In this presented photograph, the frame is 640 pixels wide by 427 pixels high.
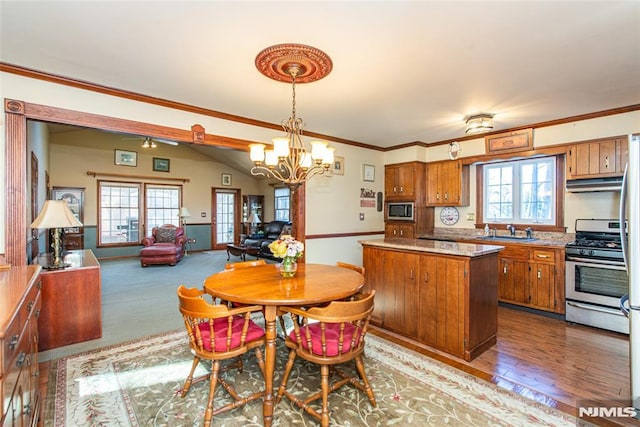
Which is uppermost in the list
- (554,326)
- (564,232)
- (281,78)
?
(281,78)

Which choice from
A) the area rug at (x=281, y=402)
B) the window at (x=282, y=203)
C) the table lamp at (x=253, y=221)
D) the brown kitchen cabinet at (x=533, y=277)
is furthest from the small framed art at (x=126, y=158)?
the brown kitchen cabinet at (x=533, y=277)

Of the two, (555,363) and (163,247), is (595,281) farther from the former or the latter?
(163,247)

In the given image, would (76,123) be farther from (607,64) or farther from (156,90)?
(607,64)

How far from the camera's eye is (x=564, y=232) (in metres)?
4.05

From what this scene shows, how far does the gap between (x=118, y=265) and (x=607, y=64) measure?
8812 millimetres

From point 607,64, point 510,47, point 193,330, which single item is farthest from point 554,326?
point 193,330

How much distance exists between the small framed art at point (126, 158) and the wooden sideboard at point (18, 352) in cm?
706

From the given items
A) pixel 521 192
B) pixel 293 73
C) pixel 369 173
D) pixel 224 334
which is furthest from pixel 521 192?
pixel 224 334

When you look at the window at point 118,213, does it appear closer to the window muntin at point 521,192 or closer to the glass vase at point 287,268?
the glass vase at point 287,268

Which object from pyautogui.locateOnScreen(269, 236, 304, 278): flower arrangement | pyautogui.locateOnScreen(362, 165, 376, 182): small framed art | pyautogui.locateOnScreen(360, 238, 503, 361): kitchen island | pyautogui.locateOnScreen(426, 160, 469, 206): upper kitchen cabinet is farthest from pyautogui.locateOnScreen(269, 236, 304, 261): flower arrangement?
pyautogui.locateOnScreen(426, 160, 469, 206): upper kitchen cabinet

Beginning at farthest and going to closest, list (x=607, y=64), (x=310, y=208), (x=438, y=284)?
(x=310, y=208), (x=438, y=284), (x=607, y=64)

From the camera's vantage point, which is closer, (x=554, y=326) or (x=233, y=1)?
(x=233, y=1)

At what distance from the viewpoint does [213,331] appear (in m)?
1.89

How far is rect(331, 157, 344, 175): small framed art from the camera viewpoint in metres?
4.96
